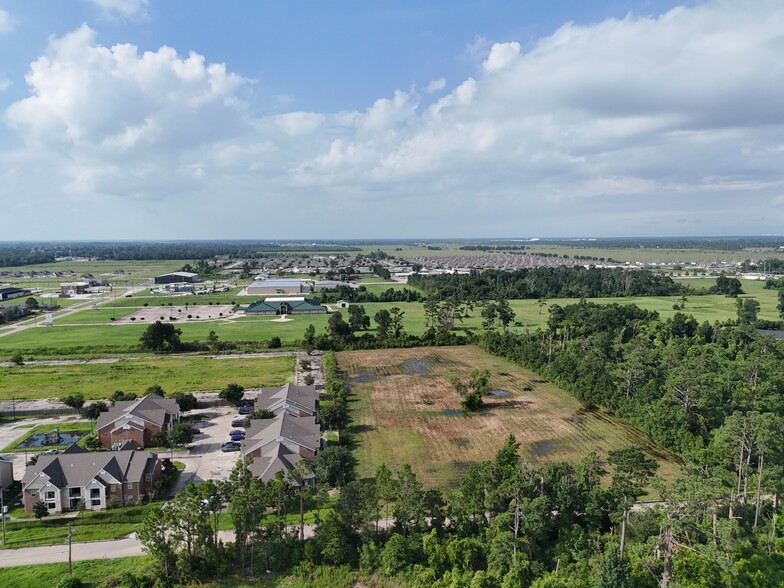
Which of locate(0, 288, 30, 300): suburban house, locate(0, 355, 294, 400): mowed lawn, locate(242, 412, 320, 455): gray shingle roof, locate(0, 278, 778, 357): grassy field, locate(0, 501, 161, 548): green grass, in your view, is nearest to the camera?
locate(0, 501, 161, 548): green grass

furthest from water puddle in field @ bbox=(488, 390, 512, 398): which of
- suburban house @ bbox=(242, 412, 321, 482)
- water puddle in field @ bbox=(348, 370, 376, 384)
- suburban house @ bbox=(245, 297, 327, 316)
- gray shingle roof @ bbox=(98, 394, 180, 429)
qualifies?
suburban house @ bbox=(245, 297, 327, 316)

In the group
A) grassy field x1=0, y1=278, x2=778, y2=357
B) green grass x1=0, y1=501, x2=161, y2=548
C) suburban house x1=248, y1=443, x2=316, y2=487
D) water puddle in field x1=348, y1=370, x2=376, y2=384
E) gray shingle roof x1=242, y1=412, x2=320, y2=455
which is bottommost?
green grass x1=0, y1=501, x2=161, y2=548

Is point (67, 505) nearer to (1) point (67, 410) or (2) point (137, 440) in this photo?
(2) point (137, 440)

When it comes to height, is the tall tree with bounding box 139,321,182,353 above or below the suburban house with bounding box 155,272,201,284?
below

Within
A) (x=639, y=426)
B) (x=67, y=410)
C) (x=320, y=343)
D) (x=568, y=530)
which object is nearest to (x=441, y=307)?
(x=320, y=343)

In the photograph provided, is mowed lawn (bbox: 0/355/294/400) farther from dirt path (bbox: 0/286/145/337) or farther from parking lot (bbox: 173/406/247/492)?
dirt path (bbox: 0/286/145/337)
